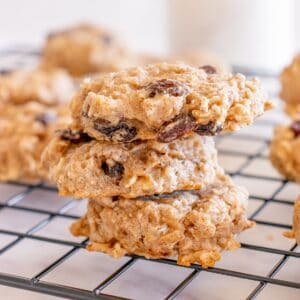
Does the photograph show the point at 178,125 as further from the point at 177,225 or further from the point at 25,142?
the point at 25,142

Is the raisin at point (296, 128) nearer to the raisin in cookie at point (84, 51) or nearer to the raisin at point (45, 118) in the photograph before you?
the raisin at point (45, 118)

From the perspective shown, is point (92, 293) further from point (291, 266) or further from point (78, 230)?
point (291, 266)

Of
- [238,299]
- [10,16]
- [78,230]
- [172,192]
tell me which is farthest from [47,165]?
[10,16]

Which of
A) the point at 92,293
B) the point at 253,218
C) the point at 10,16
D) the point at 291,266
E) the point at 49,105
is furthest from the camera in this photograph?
the point at 10,16

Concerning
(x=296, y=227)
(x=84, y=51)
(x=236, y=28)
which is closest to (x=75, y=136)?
(x=296, y=227)

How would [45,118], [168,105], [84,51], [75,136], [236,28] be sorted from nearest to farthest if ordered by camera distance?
[168,105]
[75,136]
[45,118]
[84,51]
[236,28]

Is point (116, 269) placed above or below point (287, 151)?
below

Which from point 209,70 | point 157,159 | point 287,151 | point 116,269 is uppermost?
point 209,70

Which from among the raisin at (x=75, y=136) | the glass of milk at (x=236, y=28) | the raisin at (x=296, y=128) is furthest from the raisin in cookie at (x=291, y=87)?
the raisin at (x=75, y=136)
